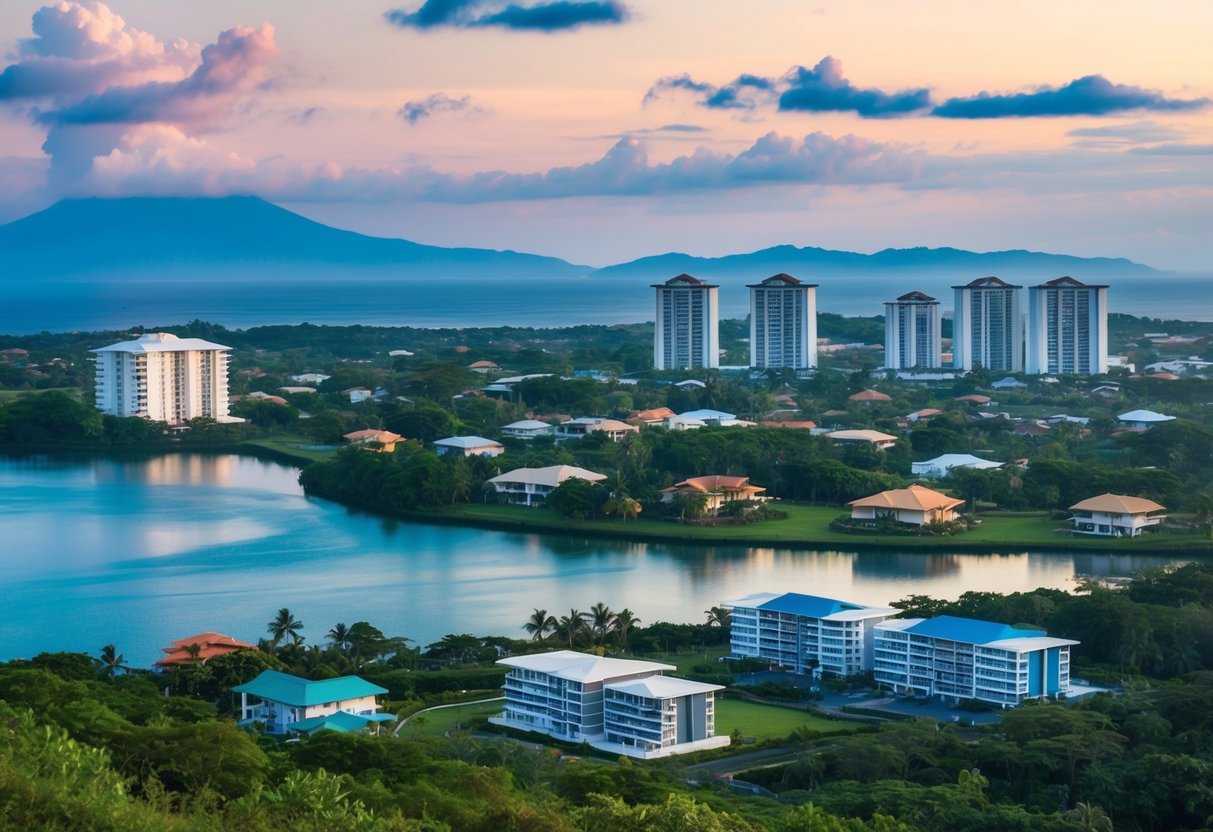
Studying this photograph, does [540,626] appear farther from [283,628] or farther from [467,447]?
[467,447]

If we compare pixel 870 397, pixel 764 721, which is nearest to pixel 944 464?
pixel 870 397

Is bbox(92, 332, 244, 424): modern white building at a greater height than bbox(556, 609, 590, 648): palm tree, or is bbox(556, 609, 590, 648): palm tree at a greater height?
bbox(92, 332, 244, 424): modern white building

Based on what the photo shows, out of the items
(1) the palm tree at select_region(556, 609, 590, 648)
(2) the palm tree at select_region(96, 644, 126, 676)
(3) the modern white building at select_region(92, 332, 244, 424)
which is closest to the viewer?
(2) the palm tree at select_region(96, 644, 126, 676)

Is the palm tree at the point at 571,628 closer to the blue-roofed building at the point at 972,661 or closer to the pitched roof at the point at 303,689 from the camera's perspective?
the pitched roof at the point at 303,689

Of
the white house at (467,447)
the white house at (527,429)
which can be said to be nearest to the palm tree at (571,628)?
the white house at (467,447)

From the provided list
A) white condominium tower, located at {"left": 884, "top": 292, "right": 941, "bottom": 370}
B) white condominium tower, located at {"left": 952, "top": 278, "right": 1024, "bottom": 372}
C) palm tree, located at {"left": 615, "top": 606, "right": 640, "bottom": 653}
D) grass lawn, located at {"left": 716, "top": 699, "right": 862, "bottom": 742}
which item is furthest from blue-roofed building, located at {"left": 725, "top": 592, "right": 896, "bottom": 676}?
white condominium tower, located at {"left": 884, "top": 292, "right": 941, "bottom": 370}

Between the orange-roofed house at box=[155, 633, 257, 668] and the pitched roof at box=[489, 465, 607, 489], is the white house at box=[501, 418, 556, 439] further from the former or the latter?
the orange-roofed house at box=[155, 633, 257, 668]
